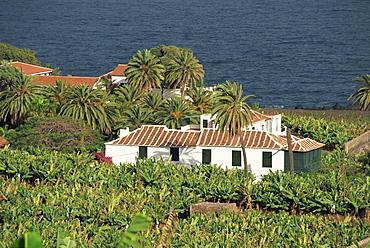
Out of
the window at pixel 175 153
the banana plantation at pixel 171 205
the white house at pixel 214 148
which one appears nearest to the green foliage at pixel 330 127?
the white house at pixel 214 148

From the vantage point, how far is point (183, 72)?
3905 inches

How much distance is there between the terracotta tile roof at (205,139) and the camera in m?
70.8

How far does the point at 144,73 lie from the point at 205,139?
2741 cm

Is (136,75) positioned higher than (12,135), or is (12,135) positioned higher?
(136,75)

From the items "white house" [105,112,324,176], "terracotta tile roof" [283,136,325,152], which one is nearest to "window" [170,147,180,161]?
"white house" [105,112,324,176]

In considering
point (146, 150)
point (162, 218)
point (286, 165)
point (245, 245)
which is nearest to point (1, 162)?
point (146, 150)

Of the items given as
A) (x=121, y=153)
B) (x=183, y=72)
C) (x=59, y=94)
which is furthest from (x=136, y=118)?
(x=183, y=72)

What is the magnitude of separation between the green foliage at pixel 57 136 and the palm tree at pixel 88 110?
2.27 metres

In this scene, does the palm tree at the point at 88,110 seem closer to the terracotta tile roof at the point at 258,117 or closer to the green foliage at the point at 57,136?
the green foliage at the point at 57,136

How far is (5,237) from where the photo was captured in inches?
1563

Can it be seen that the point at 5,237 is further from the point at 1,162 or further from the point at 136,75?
the point at 136,75

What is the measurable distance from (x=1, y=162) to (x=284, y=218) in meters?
30.3

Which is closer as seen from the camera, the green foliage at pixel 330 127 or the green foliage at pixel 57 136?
the green foliage at pixel 57 136

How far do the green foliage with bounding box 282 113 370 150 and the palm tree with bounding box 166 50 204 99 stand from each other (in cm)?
1421
